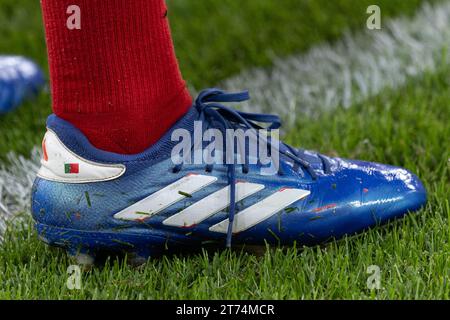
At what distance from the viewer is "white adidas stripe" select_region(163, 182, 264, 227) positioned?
4.75 ft

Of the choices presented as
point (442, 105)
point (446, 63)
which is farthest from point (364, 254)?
point (446, 63)

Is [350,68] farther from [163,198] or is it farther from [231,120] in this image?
[163,198]

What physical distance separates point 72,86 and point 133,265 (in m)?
0.36

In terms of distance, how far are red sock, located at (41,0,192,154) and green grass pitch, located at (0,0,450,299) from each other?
10.4 inches

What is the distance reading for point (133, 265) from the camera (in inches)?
58.5

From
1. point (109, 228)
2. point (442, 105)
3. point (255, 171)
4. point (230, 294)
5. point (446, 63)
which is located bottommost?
point (230, 294)

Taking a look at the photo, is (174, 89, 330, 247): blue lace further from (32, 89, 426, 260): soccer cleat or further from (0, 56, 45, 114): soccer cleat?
(0, 56, 45, 114): soccer cleat

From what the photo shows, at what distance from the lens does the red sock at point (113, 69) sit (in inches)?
54.8

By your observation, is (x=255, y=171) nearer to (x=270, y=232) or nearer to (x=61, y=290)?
(x=270, y=232)

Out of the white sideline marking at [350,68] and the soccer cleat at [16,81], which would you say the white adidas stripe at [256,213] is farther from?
the soccer cleat at [16,81]

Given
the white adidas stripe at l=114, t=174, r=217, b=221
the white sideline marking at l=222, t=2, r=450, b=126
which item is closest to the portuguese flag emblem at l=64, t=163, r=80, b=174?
the white adidas stripe at l=114, t=174, r=217, b=221

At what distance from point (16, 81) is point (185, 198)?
1268 millimetres

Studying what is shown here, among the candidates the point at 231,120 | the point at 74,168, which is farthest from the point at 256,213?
the point at 74,168

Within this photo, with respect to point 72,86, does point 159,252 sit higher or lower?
lower
